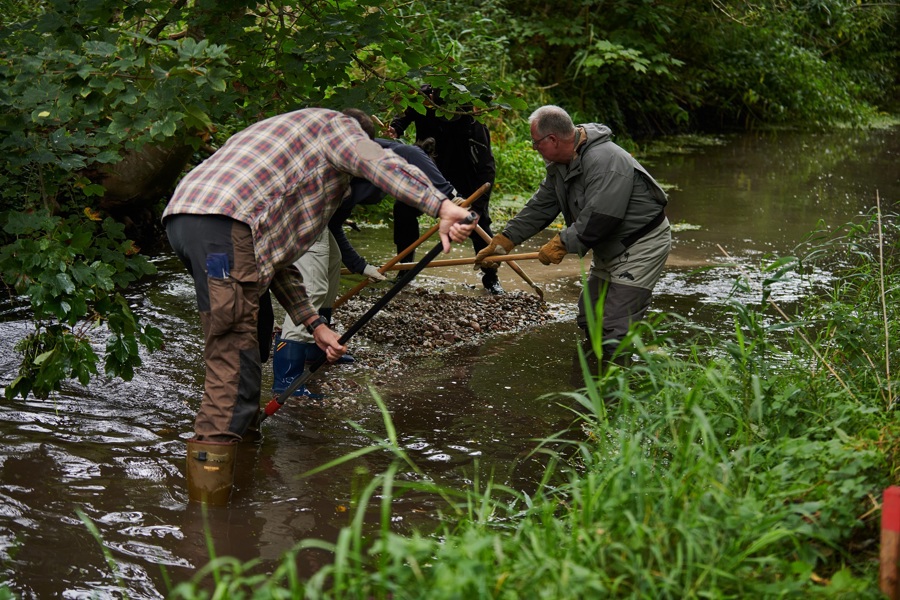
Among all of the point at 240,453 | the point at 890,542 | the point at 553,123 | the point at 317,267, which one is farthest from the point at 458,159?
the point at 890,542

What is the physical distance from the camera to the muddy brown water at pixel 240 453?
3594 mm

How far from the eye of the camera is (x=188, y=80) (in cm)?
427

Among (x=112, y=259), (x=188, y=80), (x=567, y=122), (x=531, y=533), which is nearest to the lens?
(x=531, y=533)

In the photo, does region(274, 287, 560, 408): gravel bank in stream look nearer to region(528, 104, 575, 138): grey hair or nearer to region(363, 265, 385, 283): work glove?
region(363, 265, 385, 283): work glove

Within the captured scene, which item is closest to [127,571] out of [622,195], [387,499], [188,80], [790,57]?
[387,499]

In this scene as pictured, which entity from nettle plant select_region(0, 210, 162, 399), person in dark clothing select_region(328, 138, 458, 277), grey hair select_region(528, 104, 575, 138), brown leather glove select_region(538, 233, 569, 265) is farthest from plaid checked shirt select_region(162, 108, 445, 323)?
brown leather glove select_region(538, 233, 569, 265)

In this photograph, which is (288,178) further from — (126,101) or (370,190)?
(126,101)

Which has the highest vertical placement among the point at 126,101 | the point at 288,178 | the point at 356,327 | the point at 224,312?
the point at 126,101

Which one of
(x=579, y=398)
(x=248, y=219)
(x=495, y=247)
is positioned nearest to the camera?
(x=579, y=398)

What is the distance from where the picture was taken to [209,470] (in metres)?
3.98

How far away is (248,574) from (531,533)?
1.22m

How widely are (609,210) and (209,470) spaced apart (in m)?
2.60

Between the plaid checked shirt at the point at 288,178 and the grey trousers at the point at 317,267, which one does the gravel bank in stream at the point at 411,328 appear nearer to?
the grey trousers at the point at 317,267

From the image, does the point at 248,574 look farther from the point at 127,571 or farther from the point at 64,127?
the point at 64,127
